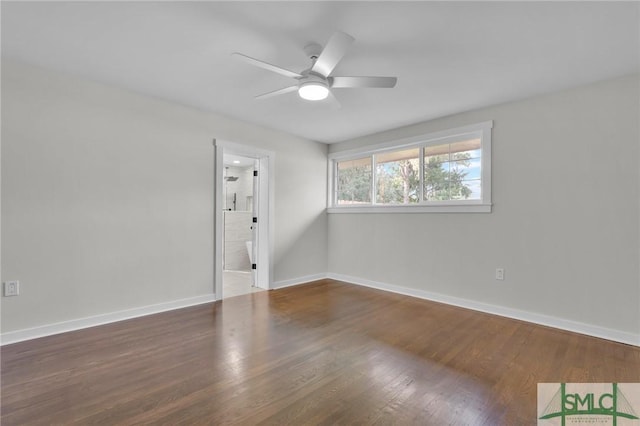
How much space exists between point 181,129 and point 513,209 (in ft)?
13.1

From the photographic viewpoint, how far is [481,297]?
11.6 feet

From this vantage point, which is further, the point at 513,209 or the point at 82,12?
the point at 513,209

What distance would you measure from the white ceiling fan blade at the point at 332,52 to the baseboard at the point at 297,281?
326 cm

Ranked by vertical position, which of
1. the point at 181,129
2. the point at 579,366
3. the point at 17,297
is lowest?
the point at 579,366

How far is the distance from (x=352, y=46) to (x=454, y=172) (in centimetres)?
234

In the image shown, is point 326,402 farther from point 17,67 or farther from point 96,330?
point 17,67

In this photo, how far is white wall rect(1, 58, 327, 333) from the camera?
259 cm

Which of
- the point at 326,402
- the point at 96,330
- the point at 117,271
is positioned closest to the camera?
the point at 326,402

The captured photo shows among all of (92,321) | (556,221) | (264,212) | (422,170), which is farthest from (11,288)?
(556,221)

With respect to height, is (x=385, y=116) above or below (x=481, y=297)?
above

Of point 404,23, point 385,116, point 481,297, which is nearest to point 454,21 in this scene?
point 404,23

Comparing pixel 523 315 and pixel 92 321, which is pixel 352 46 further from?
pixel 92 321

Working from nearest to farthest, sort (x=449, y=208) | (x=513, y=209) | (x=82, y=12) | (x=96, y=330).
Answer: (x=82, y=12) < (x=96, y=330) < (x=513, y=209) < (x=449, y=208)

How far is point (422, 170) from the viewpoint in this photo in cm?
418
